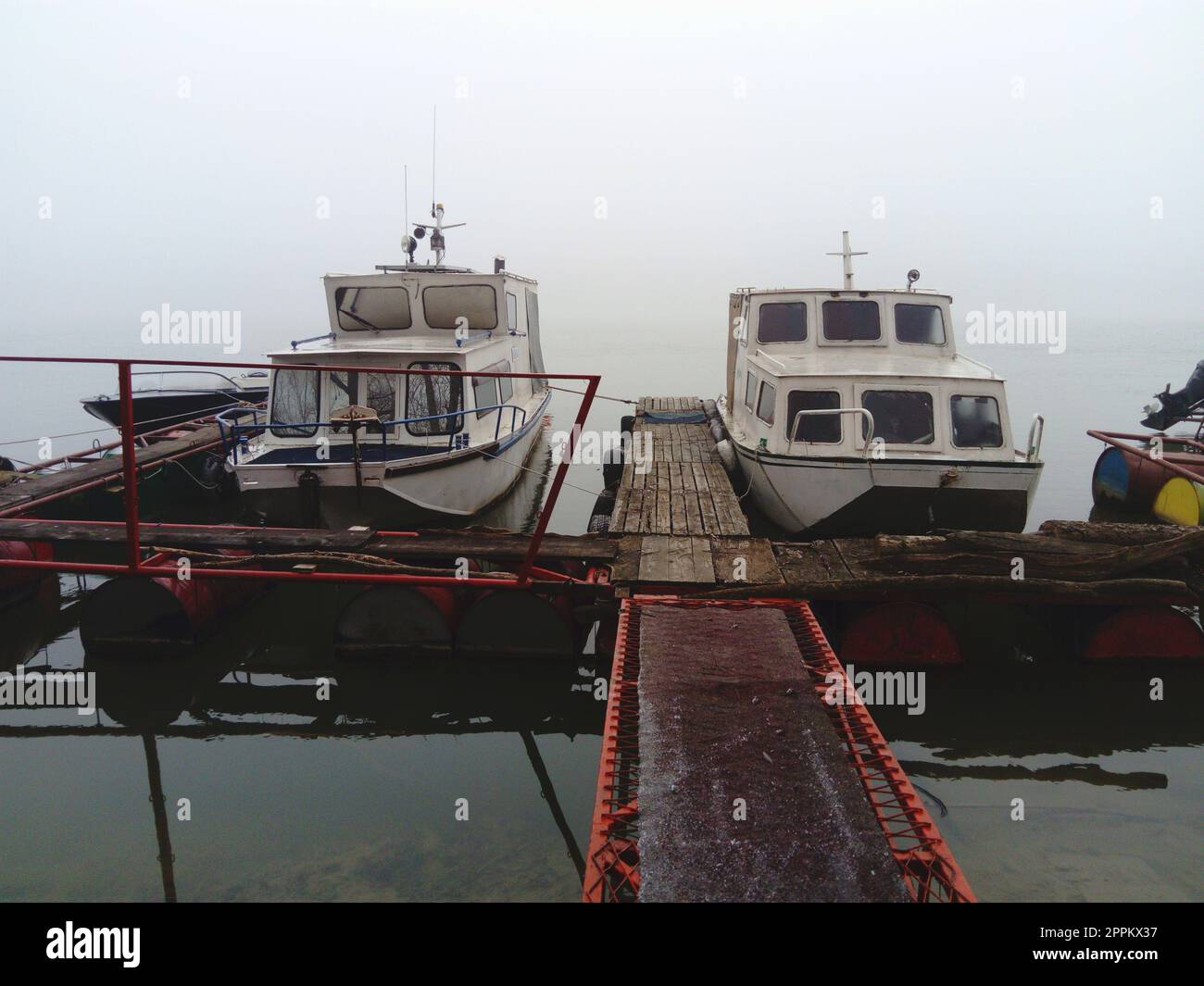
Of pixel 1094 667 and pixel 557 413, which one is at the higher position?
pixel 557 413

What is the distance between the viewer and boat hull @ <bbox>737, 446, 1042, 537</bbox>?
933 cm

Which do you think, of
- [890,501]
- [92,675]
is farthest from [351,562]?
[890,501]

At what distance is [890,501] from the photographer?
9508 millimetres

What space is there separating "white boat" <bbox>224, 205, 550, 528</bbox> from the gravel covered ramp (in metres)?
4.82

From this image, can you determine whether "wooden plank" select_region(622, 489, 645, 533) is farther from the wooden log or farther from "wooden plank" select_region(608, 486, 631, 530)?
the wooden log

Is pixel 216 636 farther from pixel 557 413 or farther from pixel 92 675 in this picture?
pixel 557 413

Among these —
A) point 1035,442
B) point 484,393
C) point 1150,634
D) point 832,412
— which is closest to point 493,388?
point 484,393

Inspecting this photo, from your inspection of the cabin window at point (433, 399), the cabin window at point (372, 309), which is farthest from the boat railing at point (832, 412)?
the cabin window at point (372, 309)

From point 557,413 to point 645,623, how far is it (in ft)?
85.1

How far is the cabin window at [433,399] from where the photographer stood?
1166 centimetres

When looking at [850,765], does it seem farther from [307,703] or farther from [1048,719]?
[307,703]

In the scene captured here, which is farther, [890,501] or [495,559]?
[890,501]

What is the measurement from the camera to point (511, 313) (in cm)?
1664
